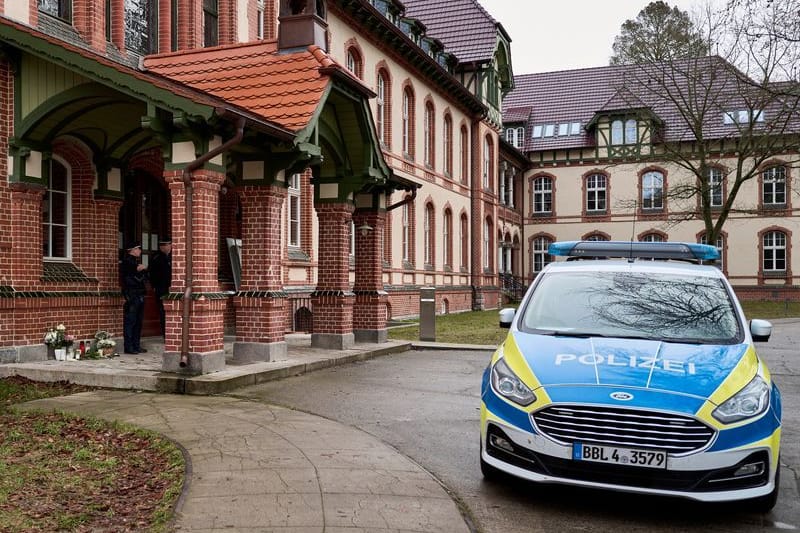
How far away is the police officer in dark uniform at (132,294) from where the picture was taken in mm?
12273

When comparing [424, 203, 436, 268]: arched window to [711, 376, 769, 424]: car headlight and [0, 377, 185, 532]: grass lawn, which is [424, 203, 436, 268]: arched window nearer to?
[0, 377, 185, 532]: grass lawn

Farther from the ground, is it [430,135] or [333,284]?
[430,135]

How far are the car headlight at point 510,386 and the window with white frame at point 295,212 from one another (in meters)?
14.6

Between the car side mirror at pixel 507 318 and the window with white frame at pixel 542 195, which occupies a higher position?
the window with white frame at pixel 542 195

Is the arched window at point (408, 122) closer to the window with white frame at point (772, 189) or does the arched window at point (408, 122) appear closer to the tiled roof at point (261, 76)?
the tiled roof at point (261, 76)

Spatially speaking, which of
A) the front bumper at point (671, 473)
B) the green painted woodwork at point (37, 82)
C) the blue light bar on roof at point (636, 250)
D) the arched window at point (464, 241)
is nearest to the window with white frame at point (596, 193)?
the arched window at point (464, 241)

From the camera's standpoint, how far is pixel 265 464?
594cm

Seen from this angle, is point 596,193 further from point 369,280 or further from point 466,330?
point 369,280

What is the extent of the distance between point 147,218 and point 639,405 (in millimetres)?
12074

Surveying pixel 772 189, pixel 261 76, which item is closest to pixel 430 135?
pixel 261 76

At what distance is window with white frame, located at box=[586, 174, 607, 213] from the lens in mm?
46344

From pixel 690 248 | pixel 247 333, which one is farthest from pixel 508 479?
pixel 247 333

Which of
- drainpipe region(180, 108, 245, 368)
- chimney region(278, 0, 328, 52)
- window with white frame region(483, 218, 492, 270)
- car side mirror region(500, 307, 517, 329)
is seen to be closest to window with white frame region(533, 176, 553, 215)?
window with white frame region(483, 218, 492, 270)

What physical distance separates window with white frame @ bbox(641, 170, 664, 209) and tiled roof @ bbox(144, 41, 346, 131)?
3647cm
